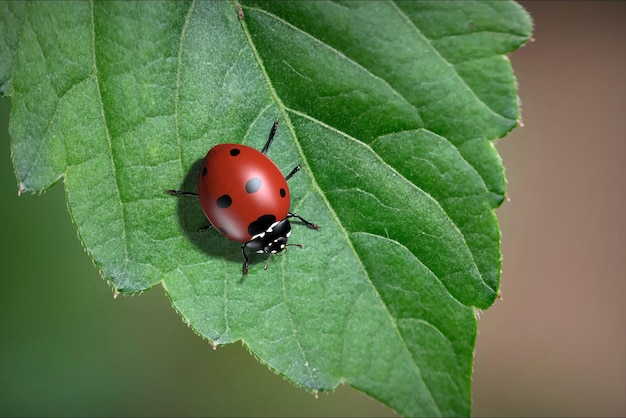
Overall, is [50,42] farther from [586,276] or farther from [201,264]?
[586,276]

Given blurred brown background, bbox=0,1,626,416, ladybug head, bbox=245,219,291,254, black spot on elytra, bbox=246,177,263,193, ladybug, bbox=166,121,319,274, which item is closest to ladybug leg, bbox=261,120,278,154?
ladybug, bbox=166,121,319,274

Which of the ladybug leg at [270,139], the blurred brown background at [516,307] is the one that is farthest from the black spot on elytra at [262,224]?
the blurred brown background at [516,307]

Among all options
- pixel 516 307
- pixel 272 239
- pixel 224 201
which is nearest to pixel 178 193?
pixel 224 201

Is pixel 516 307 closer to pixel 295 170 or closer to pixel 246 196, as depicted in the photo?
pixel 246 196

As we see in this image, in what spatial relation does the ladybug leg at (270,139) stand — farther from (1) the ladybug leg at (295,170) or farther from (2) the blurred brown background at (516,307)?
(2) the blurred brown background at (516,307)

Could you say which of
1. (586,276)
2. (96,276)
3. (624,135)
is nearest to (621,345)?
(586,276)

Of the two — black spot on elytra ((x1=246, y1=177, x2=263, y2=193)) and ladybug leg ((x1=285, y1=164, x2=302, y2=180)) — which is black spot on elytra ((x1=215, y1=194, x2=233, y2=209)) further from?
ladybug leg ((x1=285, y1=164, x2=302, y2=180))
